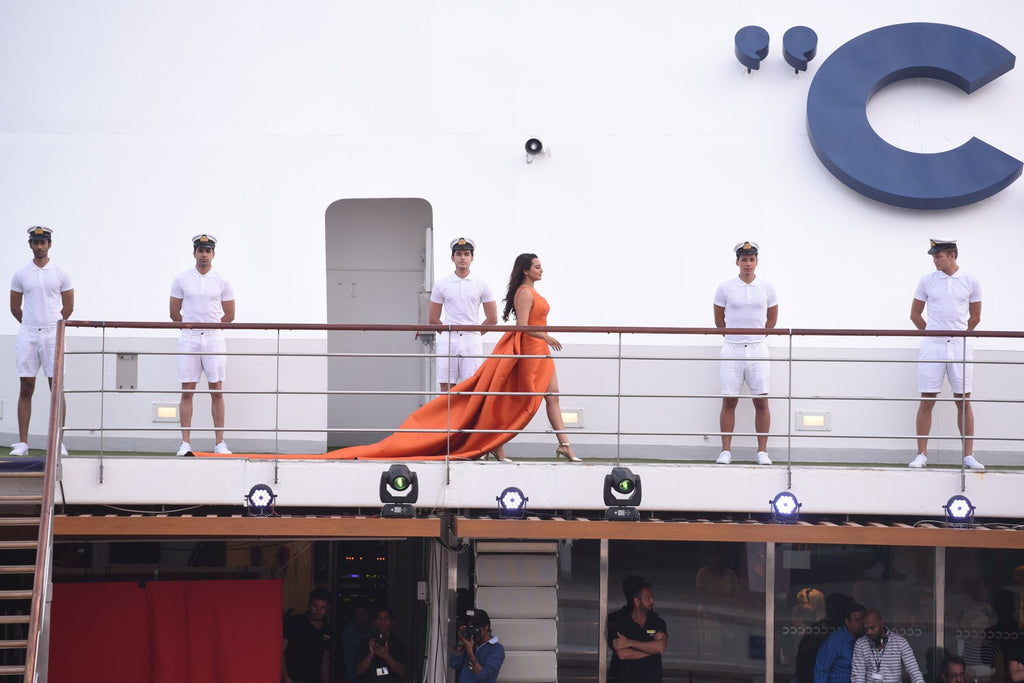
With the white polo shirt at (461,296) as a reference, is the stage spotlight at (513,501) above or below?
below

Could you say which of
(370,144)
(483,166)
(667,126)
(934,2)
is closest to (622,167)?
(667,126)

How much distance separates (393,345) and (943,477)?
448 cm

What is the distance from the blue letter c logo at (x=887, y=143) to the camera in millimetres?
8633

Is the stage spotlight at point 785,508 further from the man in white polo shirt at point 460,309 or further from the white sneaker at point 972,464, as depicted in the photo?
the man in white polo shirt at point 460,309

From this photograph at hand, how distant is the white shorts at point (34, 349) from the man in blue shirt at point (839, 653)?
18.7ft

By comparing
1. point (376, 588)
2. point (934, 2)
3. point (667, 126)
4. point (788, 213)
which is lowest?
point (376, 588)

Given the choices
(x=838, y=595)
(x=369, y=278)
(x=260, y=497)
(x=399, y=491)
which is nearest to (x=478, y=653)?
(x=399, y=491)

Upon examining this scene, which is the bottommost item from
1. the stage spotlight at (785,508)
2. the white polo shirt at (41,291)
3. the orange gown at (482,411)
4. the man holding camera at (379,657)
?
the man holding camera at (379,657)

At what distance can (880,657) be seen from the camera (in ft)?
26.7

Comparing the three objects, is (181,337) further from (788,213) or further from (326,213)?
(788,213)

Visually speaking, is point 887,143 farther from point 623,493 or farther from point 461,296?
point 623,493

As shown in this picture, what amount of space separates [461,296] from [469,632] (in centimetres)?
221

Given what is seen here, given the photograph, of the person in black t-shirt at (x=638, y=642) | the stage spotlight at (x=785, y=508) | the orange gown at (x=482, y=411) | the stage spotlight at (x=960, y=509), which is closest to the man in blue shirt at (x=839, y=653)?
the person in black t-shirt at (x=638, y=642)

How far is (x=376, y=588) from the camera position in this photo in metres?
9.98
